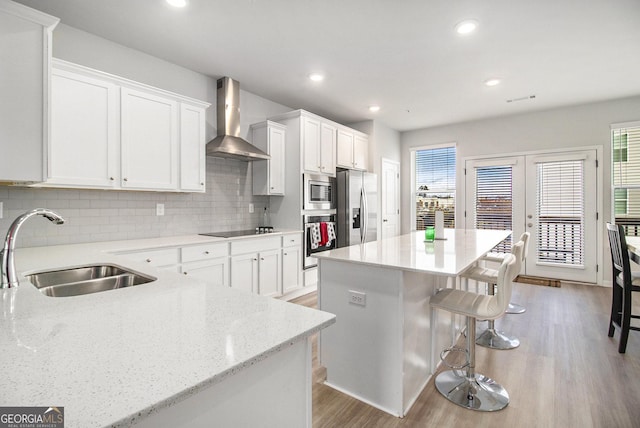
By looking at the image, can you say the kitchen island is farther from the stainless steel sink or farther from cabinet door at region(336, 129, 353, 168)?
cabinet door at region(336, 129, 353, 168)

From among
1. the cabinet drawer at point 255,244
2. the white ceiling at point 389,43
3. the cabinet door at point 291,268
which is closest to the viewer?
the white ceiling at point 389,43

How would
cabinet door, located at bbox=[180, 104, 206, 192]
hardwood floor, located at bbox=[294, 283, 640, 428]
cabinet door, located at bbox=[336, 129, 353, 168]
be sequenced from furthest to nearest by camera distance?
cabinet door, located at bbox=[336, 129, 353, 168] → cabinet door, located at bbox=[180, 104, 206, 192] → hardwood floor, located at bbox=[294, 283, 640, 428]

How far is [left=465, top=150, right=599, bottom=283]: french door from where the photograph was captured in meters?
4.73

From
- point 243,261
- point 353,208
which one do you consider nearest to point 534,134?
point 353,208

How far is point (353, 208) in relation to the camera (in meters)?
4.71

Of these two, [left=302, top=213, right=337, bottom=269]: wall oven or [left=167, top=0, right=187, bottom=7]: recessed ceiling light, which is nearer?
[left=167, top=0, right=187, bottom=7]: recessed ceiling light

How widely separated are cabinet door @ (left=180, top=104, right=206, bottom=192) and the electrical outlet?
2.07 m

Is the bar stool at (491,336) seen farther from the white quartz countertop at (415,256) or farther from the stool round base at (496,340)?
the white quartz countertop at (415,256)

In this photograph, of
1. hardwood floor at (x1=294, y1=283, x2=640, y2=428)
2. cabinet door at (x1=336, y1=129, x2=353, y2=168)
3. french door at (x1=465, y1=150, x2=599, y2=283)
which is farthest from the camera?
cabinet door at (x1=336, y1=129, x2=353, y2=168)

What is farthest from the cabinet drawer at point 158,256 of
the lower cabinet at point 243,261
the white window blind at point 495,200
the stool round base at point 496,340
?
the white window blind at point 495,200

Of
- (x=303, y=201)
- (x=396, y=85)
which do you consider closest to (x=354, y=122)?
(x=396, y=85)

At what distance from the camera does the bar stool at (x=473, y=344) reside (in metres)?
1.84

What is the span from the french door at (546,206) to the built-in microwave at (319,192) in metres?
2.72

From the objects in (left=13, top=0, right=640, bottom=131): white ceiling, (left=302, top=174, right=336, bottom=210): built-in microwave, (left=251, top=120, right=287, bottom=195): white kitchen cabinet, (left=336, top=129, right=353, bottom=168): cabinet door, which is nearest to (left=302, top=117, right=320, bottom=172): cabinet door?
(left=302, top=174, right=336, bottom=210): built-in microwave
